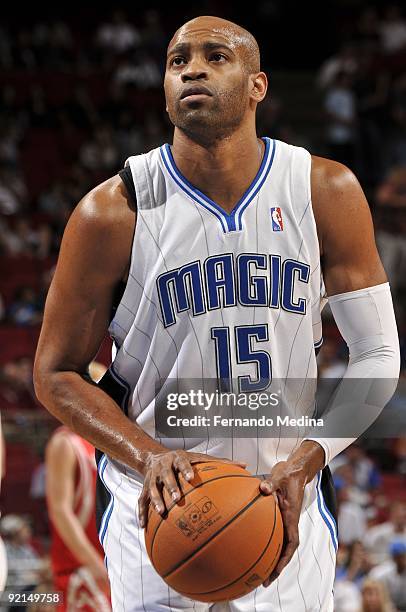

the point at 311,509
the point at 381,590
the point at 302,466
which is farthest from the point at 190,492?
the point at 381,590

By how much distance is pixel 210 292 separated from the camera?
282 cm

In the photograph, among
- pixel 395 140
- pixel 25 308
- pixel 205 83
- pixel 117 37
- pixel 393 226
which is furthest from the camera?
pixel 117 37

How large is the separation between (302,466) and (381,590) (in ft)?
15.2

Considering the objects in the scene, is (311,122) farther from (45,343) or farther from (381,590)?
(45,343)

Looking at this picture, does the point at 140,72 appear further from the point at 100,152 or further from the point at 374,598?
the point at 374,598

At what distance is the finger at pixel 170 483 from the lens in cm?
241

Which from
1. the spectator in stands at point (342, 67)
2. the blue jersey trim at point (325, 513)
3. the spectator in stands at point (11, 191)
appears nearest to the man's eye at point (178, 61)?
the blue jersey trim at point (325, 513)

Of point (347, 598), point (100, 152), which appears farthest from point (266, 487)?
point (100, 152)

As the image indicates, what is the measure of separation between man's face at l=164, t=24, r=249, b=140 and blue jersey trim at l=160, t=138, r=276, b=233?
0.14 metres

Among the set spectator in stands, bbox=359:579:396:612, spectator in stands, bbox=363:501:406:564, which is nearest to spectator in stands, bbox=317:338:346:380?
spectator in stands, bbox=363:501:406:564

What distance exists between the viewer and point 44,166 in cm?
1251

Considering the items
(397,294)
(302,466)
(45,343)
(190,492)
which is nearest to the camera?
(190,492)

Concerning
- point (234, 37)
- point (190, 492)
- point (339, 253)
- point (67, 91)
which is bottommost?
point (190, 492)

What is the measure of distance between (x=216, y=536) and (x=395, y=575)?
5.40 m
